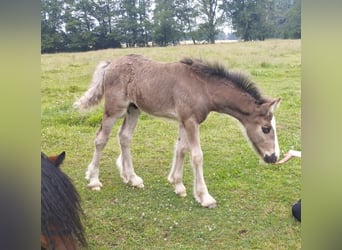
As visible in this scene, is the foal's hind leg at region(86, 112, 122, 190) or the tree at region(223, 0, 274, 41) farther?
the foal's hind leg at region(86, 112, 122, 190)

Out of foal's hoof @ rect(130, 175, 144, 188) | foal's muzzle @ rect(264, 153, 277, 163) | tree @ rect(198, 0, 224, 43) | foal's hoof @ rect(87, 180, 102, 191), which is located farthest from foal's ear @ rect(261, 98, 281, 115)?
foal's hoof @ rect(87, 180, 102, 191)

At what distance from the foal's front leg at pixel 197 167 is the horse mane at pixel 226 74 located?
0.21 m

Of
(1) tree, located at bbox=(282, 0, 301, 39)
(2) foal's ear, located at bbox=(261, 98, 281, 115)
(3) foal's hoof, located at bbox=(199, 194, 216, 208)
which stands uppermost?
(1) tree, located at bbox=(282, 0, 301, 39)

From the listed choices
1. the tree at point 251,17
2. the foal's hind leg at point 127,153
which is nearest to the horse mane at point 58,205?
the foal's hind leg at point 127,153

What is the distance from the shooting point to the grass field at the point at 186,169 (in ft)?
4.83

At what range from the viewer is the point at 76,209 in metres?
1.43

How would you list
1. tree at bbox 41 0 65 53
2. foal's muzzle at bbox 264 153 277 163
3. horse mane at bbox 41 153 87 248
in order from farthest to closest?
foal's muzzle at bbox 264 153 277 163, tree at bbox 41 0 65 53, horse mane at bbox 41 153 87 248

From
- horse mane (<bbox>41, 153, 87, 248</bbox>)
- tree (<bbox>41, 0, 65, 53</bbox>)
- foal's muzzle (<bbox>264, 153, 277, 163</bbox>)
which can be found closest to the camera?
horse mane (<bbox>41, 153, 87, 248</bbox>)

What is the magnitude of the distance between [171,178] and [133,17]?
612mm

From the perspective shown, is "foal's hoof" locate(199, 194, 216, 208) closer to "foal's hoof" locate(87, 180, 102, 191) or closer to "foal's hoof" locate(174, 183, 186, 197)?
"foal's hoof" locate(174, 183, 186, 197)

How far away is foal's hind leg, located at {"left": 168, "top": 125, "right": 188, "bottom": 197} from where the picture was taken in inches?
61.8
